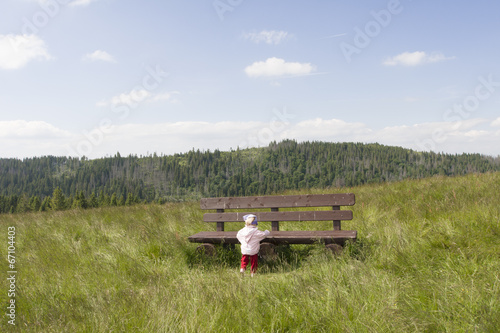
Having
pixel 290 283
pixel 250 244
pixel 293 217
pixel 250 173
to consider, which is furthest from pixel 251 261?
pixel 250 173

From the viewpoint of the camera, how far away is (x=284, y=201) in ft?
20.0

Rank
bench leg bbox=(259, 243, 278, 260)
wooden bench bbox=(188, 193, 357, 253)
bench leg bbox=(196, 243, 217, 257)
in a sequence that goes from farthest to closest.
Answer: bench leg bbox=(196, 243, 217, 257)
bench leg bbox=(259, 243, 278, 260)
wooden bench bbox=(188, 193, 357, 253)

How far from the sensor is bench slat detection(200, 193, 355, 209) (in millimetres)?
5680

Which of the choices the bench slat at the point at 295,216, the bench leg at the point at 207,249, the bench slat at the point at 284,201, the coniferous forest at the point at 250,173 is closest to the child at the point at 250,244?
the bench leg at the point at 207,249

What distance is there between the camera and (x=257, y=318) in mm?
2895

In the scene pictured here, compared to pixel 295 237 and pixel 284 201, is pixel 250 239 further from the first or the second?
pixel 284 201

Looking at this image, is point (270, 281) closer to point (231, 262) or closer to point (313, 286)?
point (313, 286)

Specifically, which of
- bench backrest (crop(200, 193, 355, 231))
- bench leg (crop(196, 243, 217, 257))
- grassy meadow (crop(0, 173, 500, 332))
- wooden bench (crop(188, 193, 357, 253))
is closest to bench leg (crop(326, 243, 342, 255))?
wooden bench (crop(188, 193, 357, 253))

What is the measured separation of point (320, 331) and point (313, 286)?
2.09 ft

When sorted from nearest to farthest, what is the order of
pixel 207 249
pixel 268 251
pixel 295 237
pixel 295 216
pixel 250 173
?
pixel 295 237 → pixel 268 251 → pixel 207 249 → pixel 295 216 → pixel 250 173

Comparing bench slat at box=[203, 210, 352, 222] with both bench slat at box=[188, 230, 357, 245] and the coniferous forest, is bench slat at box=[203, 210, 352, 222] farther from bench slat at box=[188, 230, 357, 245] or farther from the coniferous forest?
the coniferous forest

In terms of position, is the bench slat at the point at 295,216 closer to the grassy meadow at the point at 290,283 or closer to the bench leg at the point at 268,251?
the grassy meadow at the point at 290,283

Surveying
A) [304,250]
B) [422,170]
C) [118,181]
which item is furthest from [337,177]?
[304,250]

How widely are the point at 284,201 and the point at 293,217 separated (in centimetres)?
33
